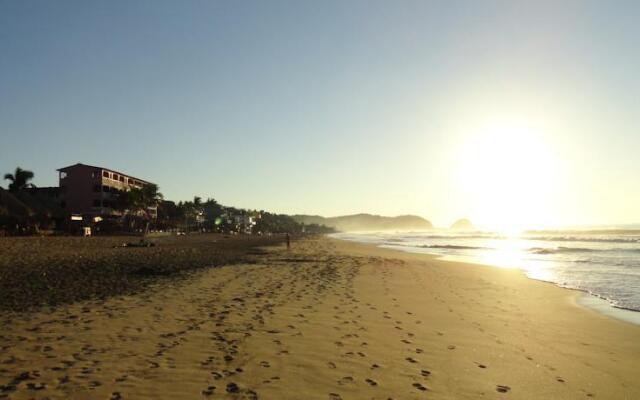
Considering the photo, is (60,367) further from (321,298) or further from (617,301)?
(617,301)

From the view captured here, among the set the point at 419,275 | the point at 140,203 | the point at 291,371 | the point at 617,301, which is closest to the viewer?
the point at 291,371

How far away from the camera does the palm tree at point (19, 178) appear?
70.2 m

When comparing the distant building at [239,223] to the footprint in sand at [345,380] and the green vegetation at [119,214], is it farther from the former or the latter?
the footprint in sand at [345,380]

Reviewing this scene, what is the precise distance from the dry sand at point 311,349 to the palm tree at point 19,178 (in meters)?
73.2

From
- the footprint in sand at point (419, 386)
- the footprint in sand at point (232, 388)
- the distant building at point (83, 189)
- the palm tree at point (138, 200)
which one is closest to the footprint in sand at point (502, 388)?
the footprint in sand at point (419, 386)

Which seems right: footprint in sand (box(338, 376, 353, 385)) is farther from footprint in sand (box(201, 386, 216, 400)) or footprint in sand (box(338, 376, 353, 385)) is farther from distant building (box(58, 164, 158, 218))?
distant building (box(58, 164, 158, 218))

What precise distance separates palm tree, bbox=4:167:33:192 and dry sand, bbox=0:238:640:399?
73.2 meters

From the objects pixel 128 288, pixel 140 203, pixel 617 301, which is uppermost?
pixel 140 203

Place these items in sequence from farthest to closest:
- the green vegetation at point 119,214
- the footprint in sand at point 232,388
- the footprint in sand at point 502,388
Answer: the green vegetation at point 119,214
the footprint in sand at point 502,388
the footprint in sand at point 232,388

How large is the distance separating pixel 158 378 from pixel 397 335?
18.2ft

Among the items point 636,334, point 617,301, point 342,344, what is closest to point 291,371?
point 342,344

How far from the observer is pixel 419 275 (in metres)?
23.1

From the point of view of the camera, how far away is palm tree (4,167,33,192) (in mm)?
70250

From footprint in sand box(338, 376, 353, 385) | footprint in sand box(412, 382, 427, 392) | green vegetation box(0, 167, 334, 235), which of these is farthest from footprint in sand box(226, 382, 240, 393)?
green vegetation box(0, 167, 334, 235)
